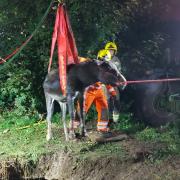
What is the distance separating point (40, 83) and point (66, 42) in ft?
7.93

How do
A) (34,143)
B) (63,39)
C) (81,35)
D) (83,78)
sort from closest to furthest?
(83,78), (63,39), (34,143), (81,35)

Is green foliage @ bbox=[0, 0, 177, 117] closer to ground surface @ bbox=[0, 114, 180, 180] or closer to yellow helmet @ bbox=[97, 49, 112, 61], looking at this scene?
yellow helmet @ bbox=[97, 49, 112, 61]

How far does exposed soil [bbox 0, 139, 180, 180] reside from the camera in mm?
6492

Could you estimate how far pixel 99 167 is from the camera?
6.89 meters

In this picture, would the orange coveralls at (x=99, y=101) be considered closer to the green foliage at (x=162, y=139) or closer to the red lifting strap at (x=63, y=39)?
the red lifting strap at (x=63, y=39)

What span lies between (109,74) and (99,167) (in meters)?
1.77

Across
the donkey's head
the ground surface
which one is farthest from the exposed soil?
the donkey's head

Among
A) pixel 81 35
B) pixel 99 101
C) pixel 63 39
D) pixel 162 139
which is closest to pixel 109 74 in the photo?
pixel 99 101

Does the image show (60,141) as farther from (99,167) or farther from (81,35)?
(81,35)

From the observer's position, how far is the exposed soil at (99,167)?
6.49m


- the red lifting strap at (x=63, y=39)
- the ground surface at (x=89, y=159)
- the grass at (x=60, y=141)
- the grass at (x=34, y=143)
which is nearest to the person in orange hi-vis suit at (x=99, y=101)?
the red lifting strap at (x=63, y=39)

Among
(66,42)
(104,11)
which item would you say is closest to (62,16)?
(66,42)

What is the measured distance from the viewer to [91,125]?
9.30 metres

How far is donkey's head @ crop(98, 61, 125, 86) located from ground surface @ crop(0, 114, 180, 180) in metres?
1.03
